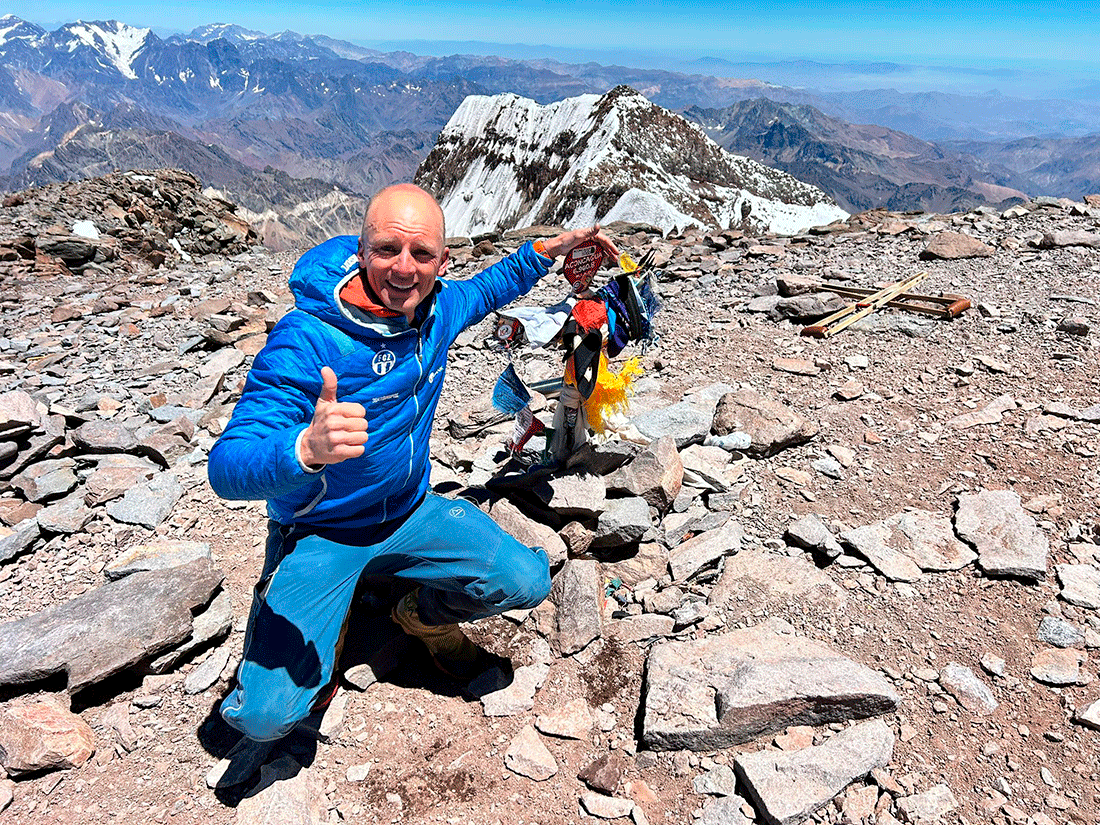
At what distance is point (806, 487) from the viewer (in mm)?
5066

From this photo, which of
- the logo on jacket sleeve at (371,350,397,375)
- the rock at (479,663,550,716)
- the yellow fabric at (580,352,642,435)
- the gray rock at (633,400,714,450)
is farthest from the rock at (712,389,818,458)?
the logo on jacket sleeve at (371,350,397,375)

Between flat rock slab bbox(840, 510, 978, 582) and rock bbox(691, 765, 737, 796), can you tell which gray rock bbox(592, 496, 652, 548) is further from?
rock bbox(691, 765, 737, 796)

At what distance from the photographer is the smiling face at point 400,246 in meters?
2.89

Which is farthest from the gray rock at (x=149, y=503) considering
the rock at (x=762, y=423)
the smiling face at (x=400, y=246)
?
the rock at (x=762, y=423)

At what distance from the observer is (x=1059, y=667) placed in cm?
327

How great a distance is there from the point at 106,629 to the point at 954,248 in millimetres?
12439

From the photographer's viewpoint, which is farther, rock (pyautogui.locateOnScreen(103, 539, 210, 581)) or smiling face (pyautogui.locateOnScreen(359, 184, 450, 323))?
rock (pyautogui.locateOnScreen(103, 539, 210, 581))

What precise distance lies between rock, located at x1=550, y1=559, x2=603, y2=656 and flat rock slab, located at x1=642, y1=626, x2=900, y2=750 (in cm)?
54

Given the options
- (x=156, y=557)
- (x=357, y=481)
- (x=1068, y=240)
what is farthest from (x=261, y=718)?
(x=1068, y=240)

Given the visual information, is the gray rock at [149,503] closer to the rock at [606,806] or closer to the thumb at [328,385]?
the thumb at [328,385]

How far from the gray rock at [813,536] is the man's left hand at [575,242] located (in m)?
2.35

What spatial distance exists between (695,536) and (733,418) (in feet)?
4.93

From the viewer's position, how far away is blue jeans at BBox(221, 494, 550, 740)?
296 cm

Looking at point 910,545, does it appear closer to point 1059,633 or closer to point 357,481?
point 1059,633
